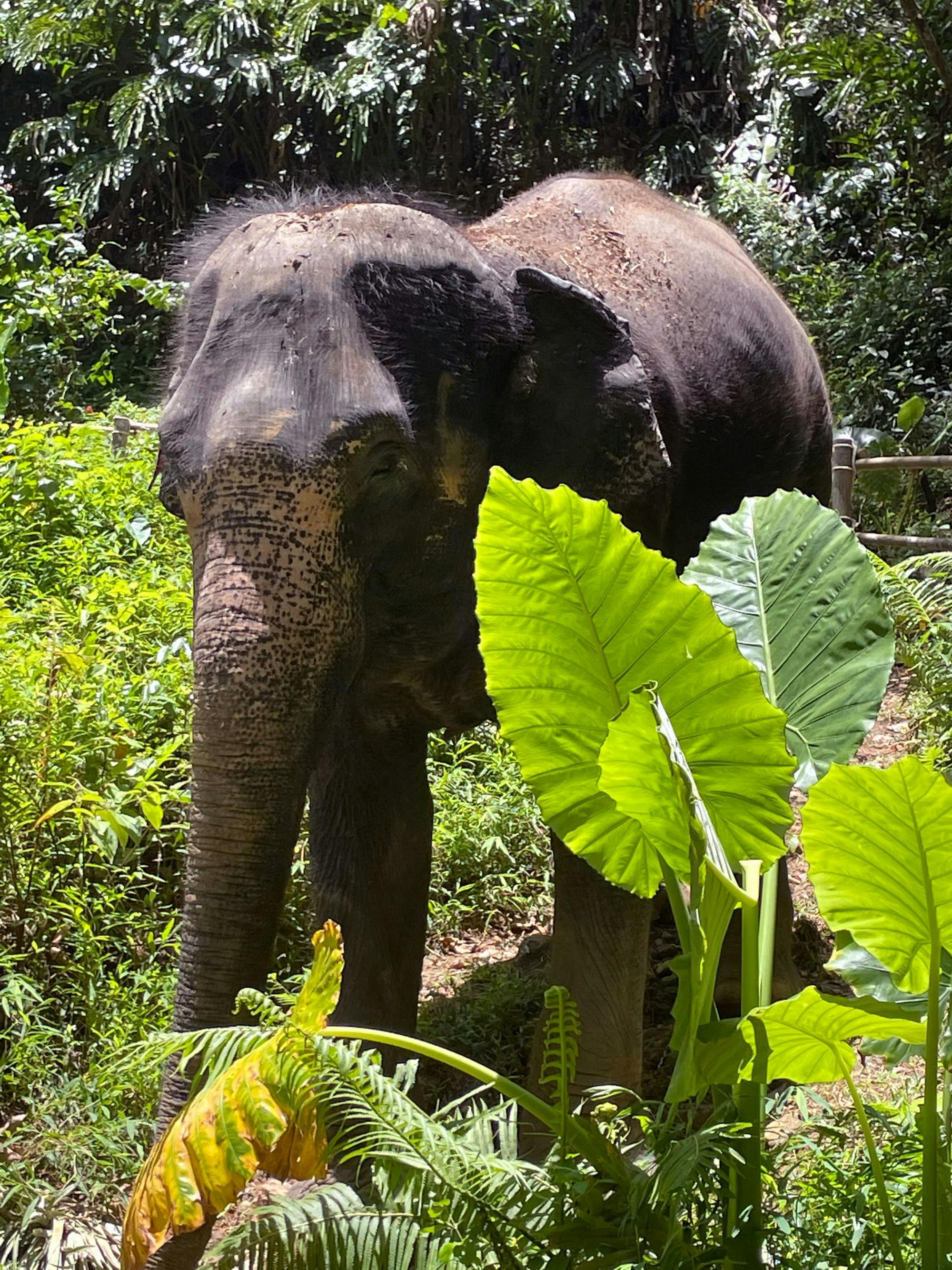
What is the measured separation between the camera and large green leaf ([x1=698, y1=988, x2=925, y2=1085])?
1849 mm

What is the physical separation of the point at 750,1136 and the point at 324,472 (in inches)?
51.4

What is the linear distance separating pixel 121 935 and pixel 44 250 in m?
6.03

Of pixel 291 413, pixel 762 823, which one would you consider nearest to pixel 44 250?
pixel 291 413

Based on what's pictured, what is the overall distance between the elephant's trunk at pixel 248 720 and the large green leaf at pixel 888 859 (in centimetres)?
98

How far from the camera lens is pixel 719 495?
3.93 meters

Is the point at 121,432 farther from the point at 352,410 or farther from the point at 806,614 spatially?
the point at 806,614

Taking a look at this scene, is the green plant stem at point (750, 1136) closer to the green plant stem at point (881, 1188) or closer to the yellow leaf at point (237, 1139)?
the green plant stem at point (881, 1188)

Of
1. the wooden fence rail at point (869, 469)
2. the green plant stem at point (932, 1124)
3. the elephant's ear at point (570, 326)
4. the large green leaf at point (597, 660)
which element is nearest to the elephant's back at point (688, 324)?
the elephant's ear at point (570, 326)

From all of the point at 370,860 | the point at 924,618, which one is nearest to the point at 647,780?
the point at 370,860

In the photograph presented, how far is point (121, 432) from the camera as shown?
865cm

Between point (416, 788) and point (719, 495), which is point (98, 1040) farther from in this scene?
point (719, 495)

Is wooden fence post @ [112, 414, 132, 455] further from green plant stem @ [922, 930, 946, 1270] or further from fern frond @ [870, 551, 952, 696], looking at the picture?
green plant stem @ [922, 930, 946, 1270]

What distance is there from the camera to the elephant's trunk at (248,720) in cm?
243

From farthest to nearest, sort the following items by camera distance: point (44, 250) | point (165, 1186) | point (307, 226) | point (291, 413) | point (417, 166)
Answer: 1. point (417, 166)
2. point (44, 250)
3. point (307, 226)
4. point (291, 413)
5. point (165, 1186)
